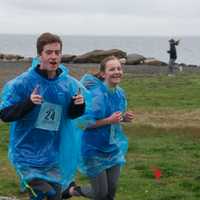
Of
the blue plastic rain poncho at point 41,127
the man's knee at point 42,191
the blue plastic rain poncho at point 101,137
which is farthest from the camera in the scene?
the blue plastic rain poncho at point 101,137

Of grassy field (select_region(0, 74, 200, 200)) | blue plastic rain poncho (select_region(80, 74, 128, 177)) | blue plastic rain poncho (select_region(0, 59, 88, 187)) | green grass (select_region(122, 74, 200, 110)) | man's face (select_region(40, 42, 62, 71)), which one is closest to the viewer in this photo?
man's face (select_region(40, 42, 62, 71))

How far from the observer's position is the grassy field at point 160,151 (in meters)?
10.8

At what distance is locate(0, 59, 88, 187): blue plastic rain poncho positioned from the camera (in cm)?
704

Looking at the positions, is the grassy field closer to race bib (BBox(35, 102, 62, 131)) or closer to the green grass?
the green grass

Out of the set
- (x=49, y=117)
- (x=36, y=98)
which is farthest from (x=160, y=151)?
(x=36, y=98)

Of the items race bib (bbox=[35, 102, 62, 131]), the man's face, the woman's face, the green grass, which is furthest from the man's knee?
the green grass

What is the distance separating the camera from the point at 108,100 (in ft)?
27.5

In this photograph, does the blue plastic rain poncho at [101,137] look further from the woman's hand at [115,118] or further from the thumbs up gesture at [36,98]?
the thumbs up gesture at [36,98]

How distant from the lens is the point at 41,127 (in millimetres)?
7066

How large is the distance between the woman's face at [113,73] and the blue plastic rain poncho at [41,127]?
3.40ft

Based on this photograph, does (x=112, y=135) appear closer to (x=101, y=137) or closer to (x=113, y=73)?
(x=101, y=137)

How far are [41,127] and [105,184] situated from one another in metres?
1.60

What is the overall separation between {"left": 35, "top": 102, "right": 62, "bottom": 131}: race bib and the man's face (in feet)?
1.24

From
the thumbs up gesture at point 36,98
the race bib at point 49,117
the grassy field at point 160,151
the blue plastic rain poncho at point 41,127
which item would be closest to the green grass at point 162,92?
the grassy field at point 160,151
